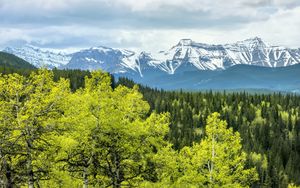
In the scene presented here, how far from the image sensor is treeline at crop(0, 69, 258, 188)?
2506 centimetres

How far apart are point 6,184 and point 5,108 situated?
5.48m

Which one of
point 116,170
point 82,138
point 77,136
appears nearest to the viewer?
point 77,136

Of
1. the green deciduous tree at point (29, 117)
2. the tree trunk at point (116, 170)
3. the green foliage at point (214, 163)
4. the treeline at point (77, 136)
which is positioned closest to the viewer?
the green deciduous tree at point (29, 117)

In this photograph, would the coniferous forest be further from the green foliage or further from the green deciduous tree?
the green foliage

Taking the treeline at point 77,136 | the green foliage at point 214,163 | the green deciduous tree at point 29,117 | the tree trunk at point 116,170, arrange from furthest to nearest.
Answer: the green foliage at point 214,163 → the tree trunk at point 116,170 → the treeline at point 77,136 → the green deciduous tree at point 29,117

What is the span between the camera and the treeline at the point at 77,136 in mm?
25062

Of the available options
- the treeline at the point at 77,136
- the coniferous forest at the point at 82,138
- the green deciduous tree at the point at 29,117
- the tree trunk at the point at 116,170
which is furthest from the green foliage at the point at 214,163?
the green deciduous tree at the point at 29,117

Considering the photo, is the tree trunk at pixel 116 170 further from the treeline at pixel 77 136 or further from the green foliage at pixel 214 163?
the green foliage at pixel 214 163

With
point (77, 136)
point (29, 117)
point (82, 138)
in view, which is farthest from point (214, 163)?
point (29, 117)

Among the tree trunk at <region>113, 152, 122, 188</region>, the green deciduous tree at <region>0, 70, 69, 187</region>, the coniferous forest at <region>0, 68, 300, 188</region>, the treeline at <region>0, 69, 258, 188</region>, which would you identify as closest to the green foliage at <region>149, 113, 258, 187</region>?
the coniferous forest at <region>0, 68, 300, 188</region>

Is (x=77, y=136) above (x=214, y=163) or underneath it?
above

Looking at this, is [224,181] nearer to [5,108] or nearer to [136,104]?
[136,104]

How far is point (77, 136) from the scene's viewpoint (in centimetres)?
3012

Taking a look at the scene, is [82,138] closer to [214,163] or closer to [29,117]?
[29,117]
